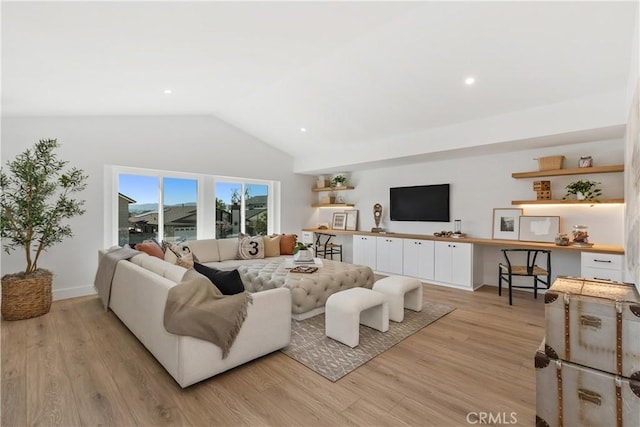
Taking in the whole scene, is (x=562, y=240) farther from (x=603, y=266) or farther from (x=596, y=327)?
(x=596, y=327)

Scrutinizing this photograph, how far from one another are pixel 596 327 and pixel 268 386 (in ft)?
6.58

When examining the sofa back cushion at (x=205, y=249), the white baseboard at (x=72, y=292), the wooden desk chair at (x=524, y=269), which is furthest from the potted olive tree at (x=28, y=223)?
the wooden desk chair at (x=524, y=269)

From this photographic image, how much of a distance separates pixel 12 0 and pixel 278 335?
2892 mm

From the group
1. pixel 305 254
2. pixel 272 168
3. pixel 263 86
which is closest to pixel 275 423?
pixel 305 254

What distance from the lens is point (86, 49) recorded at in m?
2.46

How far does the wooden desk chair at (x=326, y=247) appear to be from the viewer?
268 inches

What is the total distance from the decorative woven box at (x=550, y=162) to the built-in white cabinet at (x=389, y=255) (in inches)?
95.2

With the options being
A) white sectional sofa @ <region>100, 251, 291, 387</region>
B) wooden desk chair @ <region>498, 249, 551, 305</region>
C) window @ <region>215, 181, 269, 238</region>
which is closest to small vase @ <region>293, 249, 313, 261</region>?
white sectional sofa @ <region>100, 251, 291, 387</region>

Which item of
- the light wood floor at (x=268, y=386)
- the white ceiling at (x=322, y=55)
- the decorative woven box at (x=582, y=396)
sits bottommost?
the light wood floor at (x=268, y=386)

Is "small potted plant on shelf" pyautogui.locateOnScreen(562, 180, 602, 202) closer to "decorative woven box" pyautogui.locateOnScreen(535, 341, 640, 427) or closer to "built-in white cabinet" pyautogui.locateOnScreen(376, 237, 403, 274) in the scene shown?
"built-in white cabinet" pyautogui.locateOnScreen(376, 237, 403, 274)

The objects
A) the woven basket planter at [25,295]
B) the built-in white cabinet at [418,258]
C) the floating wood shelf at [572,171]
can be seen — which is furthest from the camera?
the built-in white cabinet at [418,258]

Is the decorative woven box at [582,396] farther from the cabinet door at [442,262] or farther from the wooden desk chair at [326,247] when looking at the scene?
the wooden desk chair at [326,247]

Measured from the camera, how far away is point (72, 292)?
14.0 feet

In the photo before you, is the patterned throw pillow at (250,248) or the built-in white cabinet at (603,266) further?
the patterned throw pillow at (250,248)
